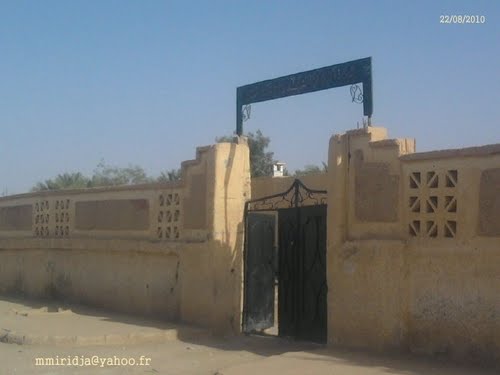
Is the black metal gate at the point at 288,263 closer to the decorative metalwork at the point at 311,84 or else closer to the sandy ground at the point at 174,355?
the sandy ground at the point at 174,355

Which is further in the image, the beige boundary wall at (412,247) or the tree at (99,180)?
the tree at (99,180)

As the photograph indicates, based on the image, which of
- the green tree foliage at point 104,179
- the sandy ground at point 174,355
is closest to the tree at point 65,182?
the green tree foliage at point 104,179

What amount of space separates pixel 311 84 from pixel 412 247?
336 cm

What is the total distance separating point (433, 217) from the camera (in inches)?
290

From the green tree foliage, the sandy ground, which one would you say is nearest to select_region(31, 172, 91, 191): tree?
the green tree foliage

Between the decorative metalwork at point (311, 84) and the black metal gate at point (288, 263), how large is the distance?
1463mm

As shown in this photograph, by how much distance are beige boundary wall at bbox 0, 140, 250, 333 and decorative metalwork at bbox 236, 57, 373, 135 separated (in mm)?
862

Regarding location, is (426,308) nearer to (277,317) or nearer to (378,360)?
(378,360)

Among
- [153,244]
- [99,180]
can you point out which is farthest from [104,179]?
[153,244]

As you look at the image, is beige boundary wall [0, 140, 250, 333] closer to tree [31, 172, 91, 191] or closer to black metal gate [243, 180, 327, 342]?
black metal gate [243, 180, 327, 342]

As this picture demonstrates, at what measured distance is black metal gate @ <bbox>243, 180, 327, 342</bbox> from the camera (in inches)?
362

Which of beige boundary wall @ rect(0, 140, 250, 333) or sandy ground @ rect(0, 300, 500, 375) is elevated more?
beige boundary wall @ rect(0, 140, 250, 333)

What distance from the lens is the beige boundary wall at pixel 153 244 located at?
1003 cm

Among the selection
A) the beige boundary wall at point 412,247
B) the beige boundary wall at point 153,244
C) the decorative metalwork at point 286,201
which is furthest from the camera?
the beige boundary wall at point 153,244
